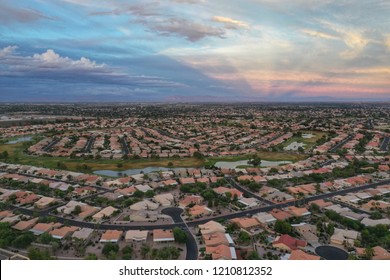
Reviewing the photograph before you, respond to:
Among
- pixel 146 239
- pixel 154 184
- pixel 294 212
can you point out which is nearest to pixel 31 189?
pixel 154 184

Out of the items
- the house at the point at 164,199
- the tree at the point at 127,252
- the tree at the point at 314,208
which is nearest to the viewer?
the tree at the point at 127,252

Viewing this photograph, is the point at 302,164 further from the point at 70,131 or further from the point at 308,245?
the point at 70,131

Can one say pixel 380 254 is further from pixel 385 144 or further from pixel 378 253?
pixel 385 144

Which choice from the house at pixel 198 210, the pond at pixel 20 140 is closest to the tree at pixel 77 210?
the house at pixel 198 210

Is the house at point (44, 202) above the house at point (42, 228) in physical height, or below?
above

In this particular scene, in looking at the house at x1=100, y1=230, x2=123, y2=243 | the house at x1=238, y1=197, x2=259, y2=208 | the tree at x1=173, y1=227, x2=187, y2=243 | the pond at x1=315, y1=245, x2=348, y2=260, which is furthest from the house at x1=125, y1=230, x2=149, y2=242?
the pond at x1=315, y1=245, x2=348, y2=260

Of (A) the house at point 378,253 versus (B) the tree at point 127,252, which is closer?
(A) the house at point 378,253

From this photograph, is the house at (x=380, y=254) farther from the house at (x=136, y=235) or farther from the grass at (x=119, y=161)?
the grass at (x=119, y=161)
